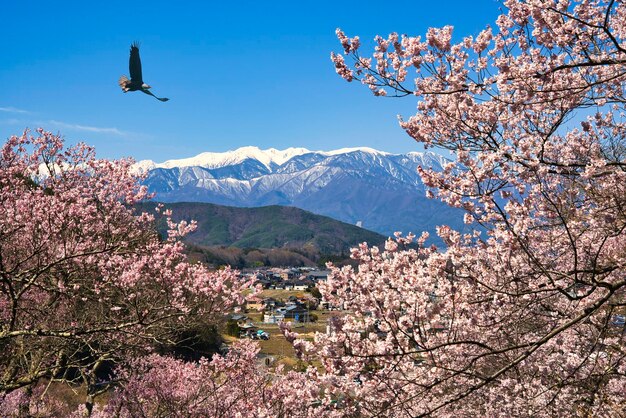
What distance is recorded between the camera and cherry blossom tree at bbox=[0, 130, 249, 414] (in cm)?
962

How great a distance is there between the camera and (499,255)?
6488 millimetres

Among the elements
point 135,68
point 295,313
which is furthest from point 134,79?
point 295,313

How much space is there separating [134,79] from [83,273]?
19.7 feet

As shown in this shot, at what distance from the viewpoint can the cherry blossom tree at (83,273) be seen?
9.62 meters

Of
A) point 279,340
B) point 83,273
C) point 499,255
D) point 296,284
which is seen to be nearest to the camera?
point 499,255

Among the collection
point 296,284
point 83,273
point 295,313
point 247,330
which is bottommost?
point 247,330

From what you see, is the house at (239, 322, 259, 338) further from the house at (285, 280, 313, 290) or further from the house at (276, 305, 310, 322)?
the house at (285, 280, 313, 290)

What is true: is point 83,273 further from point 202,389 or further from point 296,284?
point 296,284

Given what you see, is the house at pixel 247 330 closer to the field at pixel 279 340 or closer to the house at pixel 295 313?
the field at pixel 279 340

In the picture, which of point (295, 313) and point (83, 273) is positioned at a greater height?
point (83, 273)

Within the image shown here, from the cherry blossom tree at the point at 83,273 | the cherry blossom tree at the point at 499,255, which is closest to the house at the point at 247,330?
the cherry blossom tree at the point at 83,273

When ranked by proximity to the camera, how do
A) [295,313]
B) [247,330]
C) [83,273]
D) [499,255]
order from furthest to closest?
[295,313]
[247,330]
[83,273]
[499,255]

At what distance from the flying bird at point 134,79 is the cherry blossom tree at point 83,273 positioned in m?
2.50

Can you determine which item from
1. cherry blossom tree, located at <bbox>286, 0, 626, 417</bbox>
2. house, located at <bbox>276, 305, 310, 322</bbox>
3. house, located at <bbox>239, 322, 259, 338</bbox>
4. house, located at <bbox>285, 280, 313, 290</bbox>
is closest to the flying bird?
cherry blossom tree, located at <bbox>286, 0, 626, 417</bbox>
